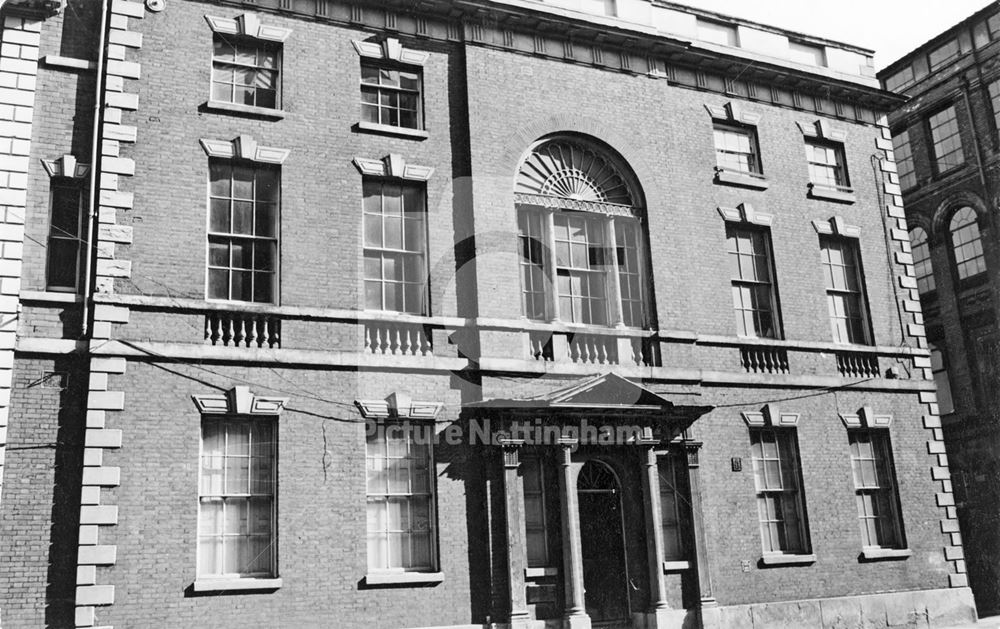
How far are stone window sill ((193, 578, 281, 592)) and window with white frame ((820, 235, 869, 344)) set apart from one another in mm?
12322

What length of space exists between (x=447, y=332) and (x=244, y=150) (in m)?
4.40

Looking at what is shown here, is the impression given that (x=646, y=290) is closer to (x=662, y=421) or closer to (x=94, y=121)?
(x=662, y=421)

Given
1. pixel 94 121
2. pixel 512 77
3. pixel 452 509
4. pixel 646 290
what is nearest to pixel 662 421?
pixel 646 290

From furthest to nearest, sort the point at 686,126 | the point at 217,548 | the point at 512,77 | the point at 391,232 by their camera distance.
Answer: the point at 686,126 → the point at 512,77 → the point at 391,232 → the point at 217,548

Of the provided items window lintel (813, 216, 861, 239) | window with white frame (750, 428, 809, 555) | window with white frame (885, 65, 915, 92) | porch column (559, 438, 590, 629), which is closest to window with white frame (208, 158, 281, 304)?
porch column (559, 438, 590, 629)

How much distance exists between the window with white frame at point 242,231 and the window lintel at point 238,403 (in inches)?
63.9

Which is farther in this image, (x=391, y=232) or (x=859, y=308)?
(x=859, y=308)

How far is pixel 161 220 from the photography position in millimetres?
14188

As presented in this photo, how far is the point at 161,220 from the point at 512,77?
22.6 ft

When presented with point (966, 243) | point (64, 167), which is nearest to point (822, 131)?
point (966, 243)

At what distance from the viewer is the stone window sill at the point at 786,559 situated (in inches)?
669

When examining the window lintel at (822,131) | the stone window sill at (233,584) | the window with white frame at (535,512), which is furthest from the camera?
the window lintel at (822,131)

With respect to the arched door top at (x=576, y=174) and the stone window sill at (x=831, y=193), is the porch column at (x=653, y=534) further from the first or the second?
the stone window sill at (x=831, y=193)

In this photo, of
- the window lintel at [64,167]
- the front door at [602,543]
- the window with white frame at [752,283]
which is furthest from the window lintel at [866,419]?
the window lintel at [64,167]
